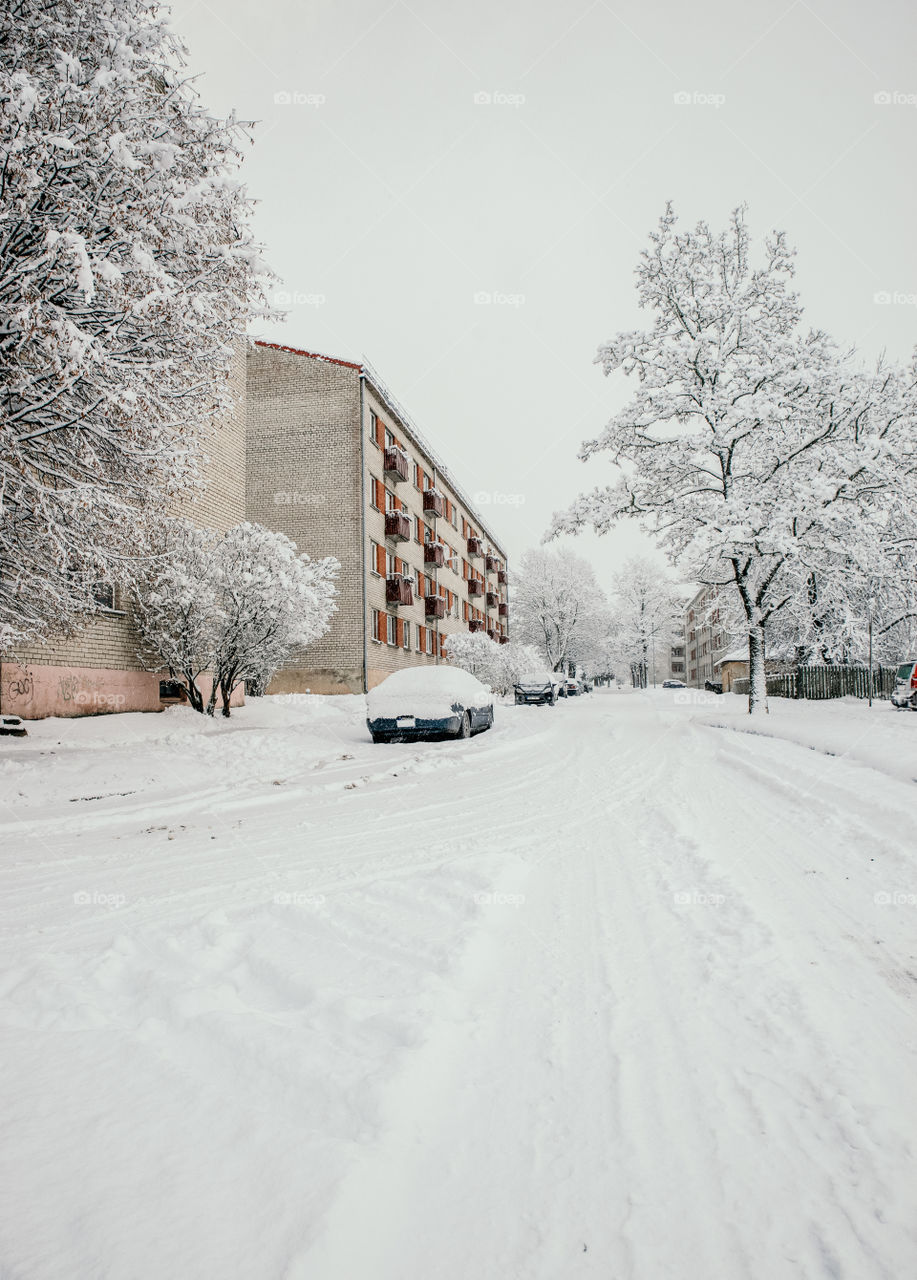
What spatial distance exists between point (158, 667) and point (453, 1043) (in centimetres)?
1571

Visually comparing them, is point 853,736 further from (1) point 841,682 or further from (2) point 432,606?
(2) point 432,606

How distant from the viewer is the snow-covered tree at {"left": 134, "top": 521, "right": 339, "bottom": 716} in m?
14.3

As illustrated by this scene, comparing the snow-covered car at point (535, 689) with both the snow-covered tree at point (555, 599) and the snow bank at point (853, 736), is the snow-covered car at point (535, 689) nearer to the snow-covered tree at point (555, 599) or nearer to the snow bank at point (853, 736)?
the snow bank at point (853, 736)

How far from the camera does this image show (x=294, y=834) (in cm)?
586

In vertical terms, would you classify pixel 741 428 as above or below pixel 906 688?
above

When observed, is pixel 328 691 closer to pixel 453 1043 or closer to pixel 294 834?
pixel 294 834

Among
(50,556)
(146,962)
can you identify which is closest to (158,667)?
(50,556)

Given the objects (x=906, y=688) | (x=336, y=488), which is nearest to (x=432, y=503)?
(x=336, y=488)

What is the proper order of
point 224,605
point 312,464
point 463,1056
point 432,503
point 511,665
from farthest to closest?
1. point 511,665
2. point 432,503
3. point 312,464
4. point 224,605
5. point 463,1056

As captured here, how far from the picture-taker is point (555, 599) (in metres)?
65.8

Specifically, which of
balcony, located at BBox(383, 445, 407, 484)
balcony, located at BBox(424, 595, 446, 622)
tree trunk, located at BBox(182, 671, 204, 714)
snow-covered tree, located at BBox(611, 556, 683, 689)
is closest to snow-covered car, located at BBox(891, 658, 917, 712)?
tree trunk, located at BBox(182, 671, 204, 714)

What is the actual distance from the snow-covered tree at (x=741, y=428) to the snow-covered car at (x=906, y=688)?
410 centimetres

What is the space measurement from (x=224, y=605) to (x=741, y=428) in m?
13.9

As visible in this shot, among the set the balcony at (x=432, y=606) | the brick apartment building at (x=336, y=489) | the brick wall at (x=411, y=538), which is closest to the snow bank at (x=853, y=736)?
the brick apartment building at (x=336, y=489)
